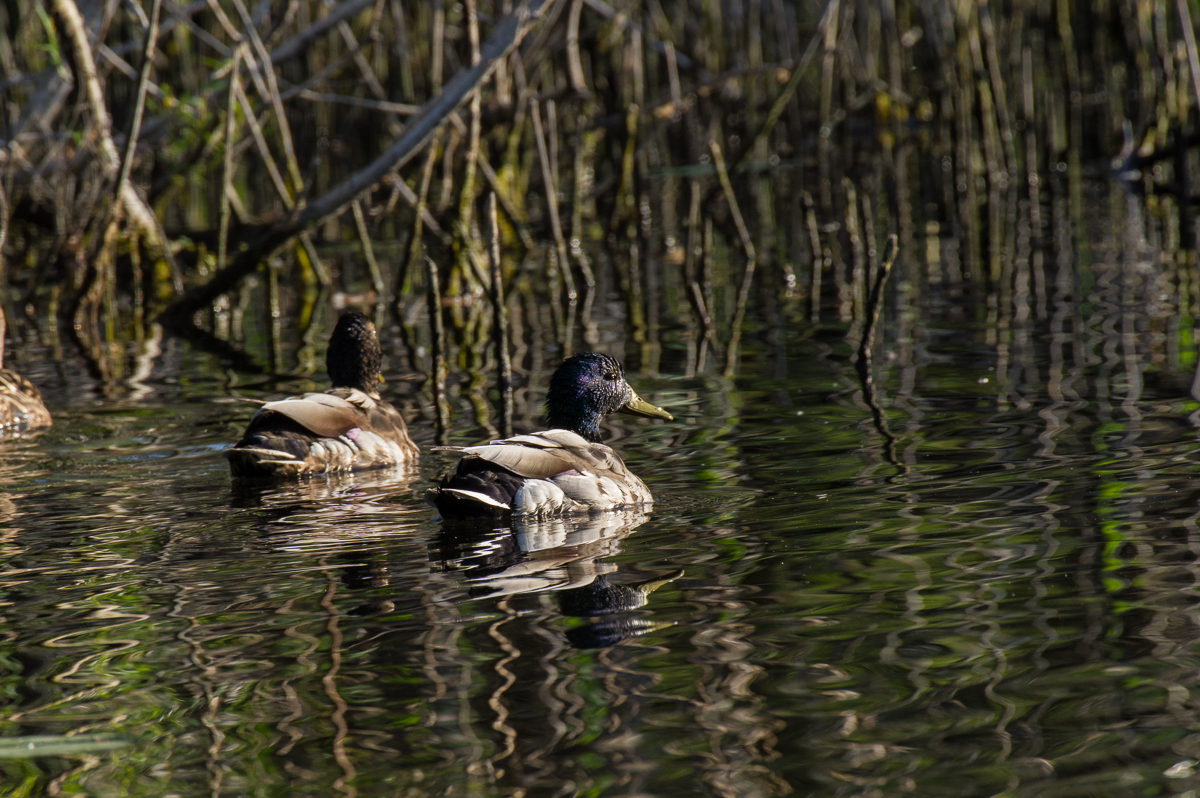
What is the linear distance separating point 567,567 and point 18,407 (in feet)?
12.7

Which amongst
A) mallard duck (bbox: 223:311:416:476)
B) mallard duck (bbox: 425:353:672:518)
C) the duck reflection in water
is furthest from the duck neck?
mallard duck (bbox: 223:311:416:476)

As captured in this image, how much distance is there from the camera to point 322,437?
21.1 ft

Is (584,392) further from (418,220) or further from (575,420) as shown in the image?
(418,220)

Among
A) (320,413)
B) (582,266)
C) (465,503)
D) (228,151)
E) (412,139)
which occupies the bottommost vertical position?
(465,503)

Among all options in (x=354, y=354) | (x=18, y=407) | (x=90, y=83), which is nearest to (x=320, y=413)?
(x=354, y=354)

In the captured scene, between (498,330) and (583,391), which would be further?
(498,330)

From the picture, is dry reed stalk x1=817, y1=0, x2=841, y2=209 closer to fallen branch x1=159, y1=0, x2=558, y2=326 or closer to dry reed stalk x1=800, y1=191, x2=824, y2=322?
dry reed stalk x1=800, y1=191, x2=824, y2=322

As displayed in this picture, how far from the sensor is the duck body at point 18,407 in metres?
7.39

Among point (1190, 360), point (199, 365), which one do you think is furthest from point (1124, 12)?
point (199, 365)

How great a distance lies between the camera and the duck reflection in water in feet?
13.5

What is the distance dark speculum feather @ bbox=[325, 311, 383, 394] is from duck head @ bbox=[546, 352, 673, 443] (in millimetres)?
1562

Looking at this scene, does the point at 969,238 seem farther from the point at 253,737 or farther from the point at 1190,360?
the point at 253,737

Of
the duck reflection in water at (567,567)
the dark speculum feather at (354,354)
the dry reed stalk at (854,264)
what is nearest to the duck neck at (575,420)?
the duck reflection in water at (567,567)

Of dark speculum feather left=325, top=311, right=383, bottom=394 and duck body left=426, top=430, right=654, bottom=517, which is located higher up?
dark speculum feather left=325, top=311, right=383, bottom=394
